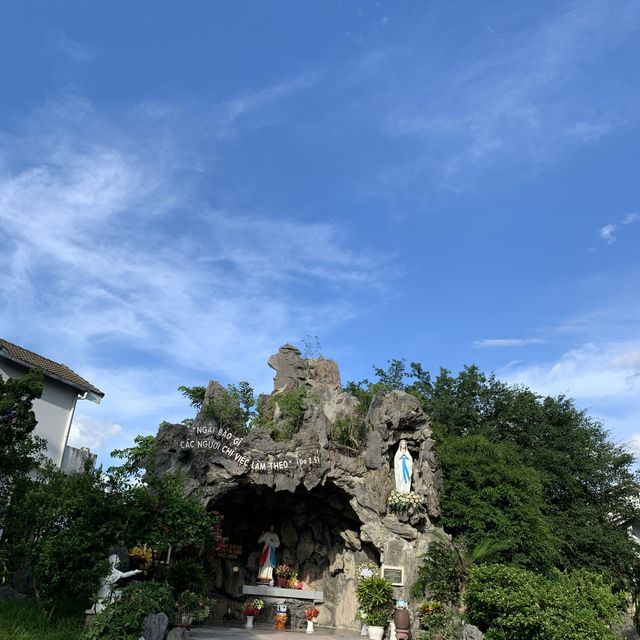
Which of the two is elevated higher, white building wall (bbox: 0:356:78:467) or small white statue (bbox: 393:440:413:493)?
white building wall (bbox: 0:356:78:467)

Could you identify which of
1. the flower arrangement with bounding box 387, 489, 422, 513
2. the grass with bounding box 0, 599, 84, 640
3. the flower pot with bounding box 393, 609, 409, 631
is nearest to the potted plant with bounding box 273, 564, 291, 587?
the flower arrangement with bounding box 387, 489, 422, 513

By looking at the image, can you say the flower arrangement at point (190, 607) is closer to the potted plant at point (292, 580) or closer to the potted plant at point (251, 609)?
the potted plant at point (251, 609)

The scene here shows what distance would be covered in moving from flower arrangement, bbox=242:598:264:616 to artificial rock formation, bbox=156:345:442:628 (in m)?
1.33

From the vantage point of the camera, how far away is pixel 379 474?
60.6 ft

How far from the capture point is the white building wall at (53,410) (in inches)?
845

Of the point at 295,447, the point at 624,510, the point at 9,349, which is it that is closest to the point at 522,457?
the point at 624,510

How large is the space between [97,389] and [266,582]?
10645 mm

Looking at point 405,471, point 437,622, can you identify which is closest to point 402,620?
point 437,622

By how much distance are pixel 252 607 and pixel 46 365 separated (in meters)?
12.1

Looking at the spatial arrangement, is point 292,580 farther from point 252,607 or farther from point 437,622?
point 437,622

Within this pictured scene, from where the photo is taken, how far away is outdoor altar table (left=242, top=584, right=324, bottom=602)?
18203 mm

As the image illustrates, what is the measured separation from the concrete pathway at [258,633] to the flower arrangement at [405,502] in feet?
12.1

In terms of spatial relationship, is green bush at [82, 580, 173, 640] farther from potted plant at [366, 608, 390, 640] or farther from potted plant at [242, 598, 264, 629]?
potted plant at [366, 608, 390, 640]

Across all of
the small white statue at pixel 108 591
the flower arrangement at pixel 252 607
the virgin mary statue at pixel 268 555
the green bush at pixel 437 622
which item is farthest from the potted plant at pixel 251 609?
the small white statue at pixel 108 591
